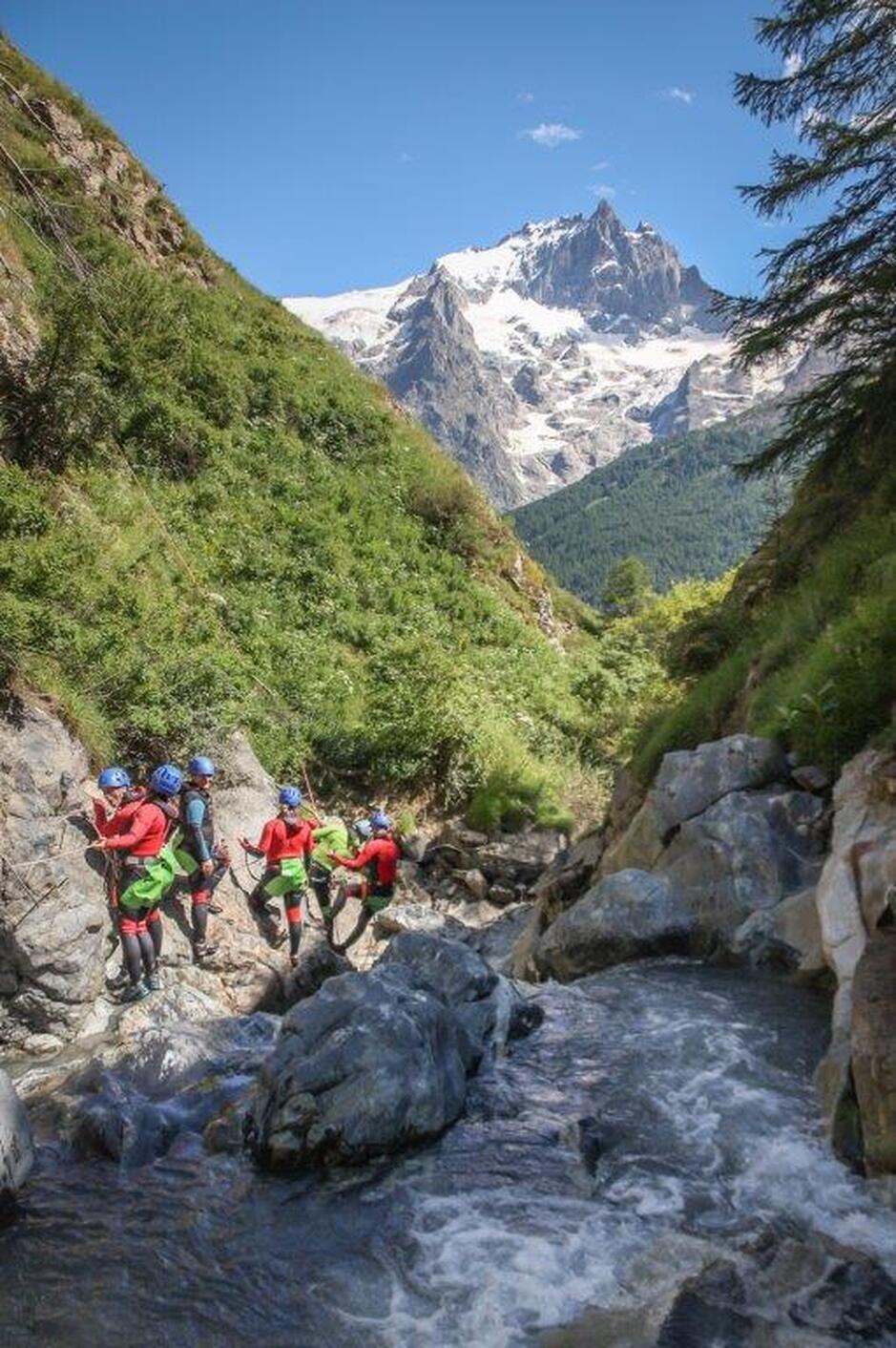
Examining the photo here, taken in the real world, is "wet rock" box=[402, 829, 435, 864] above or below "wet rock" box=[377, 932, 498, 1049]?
below

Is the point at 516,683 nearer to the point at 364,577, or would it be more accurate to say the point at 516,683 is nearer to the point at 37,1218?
the point at 364,577

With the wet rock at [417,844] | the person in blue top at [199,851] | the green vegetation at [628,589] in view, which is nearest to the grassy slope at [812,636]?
the wet rock at [417,844]

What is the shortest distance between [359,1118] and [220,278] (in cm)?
3327

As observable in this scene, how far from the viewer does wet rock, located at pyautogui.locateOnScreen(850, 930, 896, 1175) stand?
436 cm

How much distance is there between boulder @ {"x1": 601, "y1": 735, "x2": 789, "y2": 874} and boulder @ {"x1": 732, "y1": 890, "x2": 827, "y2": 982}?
162 cm

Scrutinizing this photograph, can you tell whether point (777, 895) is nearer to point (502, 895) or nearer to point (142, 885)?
point (142, 885)

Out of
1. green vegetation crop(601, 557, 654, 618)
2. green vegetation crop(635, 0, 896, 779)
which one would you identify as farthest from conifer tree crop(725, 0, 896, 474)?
green vegetation crop(601, 557, 654, 618)

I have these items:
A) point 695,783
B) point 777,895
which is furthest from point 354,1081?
point 695,783

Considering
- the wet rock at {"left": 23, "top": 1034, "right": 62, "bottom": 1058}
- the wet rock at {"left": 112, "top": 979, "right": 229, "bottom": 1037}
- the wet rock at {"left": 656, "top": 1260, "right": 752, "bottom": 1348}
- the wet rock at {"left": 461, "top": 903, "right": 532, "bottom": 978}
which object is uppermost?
the wet rock at {"left": 112, "top": 979, "right": 229, "bottom": 1037}

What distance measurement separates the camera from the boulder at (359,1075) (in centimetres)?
537

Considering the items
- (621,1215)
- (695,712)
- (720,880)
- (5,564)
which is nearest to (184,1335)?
(621,1215)

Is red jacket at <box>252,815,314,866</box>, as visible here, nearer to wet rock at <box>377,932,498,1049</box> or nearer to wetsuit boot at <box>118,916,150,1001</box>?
wetsuit boot at <box>118,916,150,1001</box>

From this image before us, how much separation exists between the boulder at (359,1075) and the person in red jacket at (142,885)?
4.84 meters

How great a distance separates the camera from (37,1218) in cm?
518
